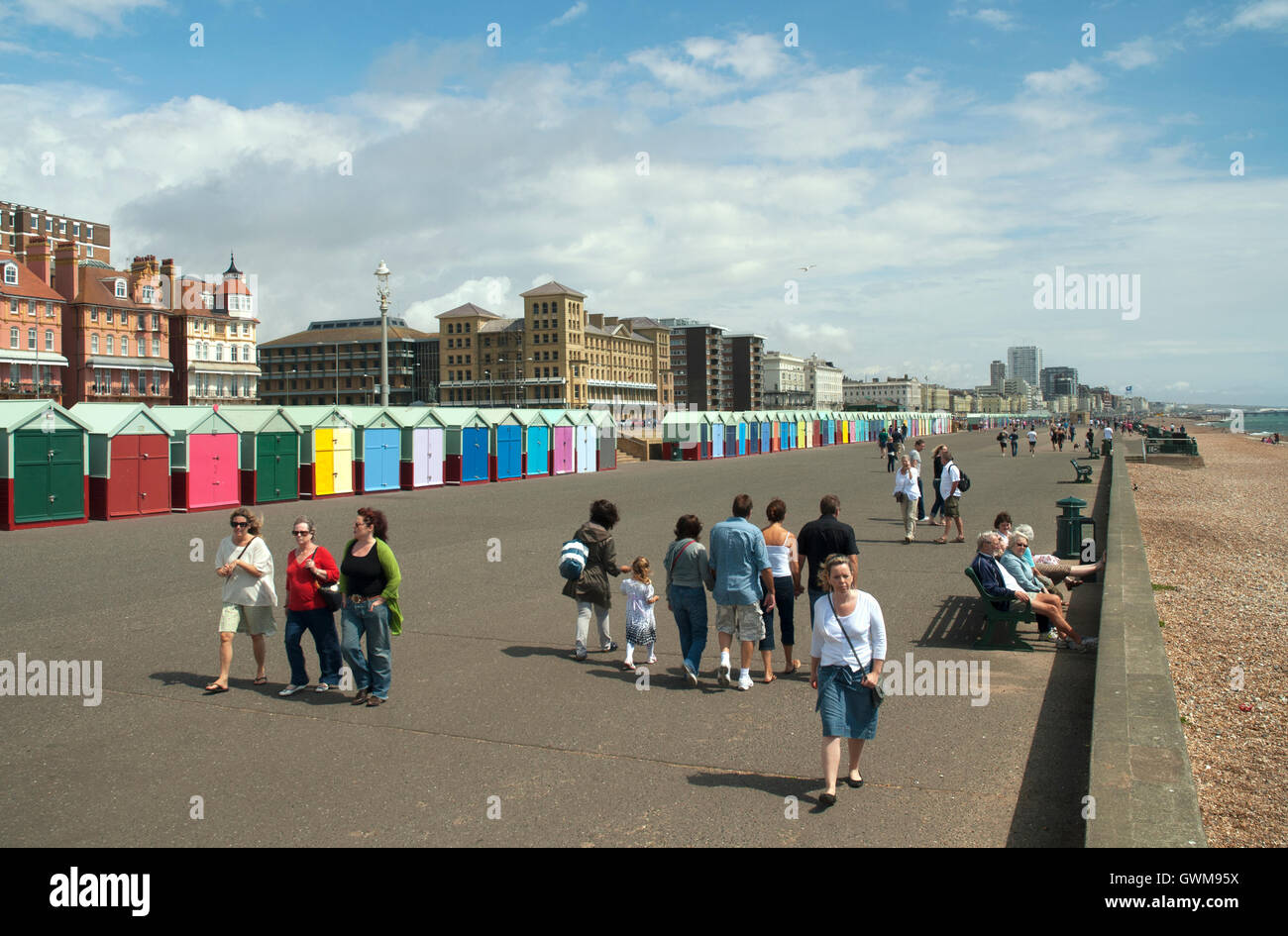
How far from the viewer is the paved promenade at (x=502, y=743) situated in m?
4.86

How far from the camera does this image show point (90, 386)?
79.8m

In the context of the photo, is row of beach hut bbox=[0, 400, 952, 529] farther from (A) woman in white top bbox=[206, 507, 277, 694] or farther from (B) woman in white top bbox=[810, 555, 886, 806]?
(B) woman in white top bbox=[810, 555, 886, 806]

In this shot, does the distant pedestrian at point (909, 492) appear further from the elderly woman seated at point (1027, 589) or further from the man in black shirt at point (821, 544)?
the man in black shirt at point (821, 544)

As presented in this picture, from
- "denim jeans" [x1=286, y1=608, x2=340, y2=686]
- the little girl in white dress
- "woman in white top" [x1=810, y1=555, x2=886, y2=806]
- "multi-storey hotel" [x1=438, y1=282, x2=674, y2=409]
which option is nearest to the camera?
"woman in white top" [x1=810, y1=555, x2=886, y2=806]

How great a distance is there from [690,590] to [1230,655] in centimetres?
520

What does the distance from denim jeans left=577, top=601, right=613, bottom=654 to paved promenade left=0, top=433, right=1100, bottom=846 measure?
8.3 inches

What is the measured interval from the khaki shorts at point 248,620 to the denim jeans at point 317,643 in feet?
0.73

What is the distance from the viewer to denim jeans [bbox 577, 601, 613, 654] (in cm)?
855

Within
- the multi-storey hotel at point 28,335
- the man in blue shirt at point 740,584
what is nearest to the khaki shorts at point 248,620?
the man in blue shirt at point 740,584

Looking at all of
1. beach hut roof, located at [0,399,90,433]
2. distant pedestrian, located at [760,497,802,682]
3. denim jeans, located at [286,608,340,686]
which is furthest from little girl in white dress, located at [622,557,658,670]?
beach hut roof, located at [0,399,90,433]

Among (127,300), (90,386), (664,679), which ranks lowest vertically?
(664,679)

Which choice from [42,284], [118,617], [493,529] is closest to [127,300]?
[42,284]
